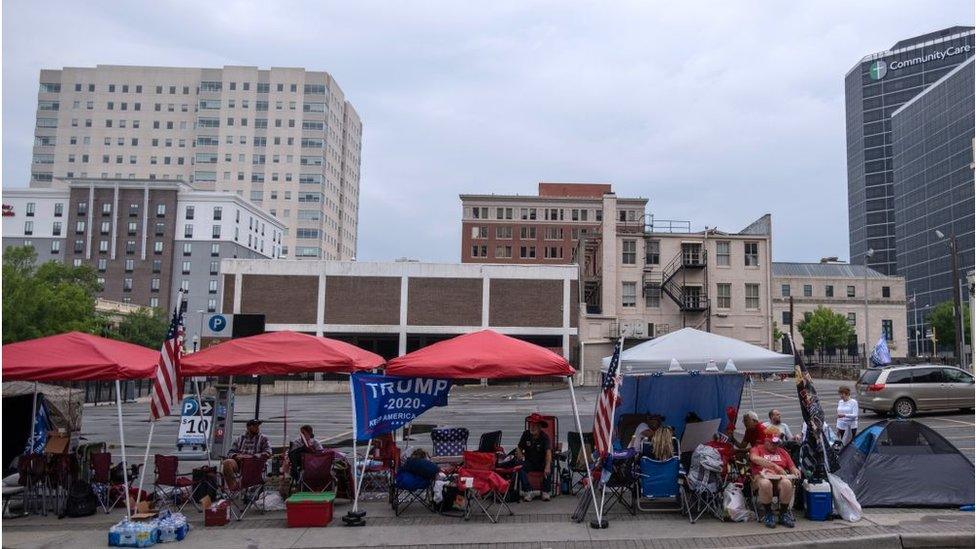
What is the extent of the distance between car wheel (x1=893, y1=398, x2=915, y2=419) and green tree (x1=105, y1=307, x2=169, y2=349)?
72084 mm

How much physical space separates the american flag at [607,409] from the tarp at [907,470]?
3.88 m

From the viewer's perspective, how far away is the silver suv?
22.1m

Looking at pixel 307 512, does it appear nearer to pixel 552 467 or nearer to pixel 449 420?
pixel 552 467

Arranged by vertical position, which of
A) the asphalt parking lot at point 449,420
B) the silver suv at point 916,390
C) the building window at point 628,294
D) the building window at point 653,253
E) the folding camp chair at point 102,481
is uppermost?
the building window at point 653,253

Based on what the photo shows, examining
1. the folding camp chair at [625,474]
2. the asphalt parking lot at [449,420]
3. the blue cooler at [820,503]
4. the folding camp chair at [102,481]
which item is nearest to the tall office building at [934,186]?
the asphalt parking lot at [449,420]

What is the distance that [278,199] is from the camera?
132 meters

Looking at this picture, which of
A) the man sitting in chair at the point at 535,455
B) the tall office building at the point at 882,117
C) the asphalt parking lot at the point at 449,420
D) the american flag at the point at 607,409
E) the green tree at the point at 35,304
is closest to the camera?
the american flag at the point at 607,409

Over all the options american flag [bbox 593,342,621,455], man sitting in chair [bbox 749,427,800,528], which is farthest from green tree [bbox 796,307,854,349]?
american flag [bbox 593,342,621,455]

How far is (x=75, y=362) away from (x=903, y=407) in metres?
21.7

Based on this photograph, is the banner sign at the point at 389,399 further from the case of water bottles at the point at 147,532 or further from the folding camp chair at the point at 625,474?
the folding camp chair at the point at 625,474

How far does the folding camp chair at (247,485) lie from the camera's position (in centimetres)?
1087

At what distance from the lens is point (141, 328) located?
3174 inches

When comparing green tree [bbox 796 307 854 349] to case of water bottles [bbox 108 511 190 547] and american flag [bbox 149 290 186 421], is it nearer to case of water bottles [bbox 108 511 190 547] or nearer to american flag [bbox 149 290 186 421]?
american flag [bbox 149 290 186 421]

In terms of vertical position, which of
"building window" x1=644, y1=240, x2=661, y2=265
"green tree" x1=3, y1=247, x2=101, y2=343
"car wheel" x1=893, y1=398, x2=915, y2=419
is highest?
"building window" x1=644, y1=240, x2=661, y2=265
